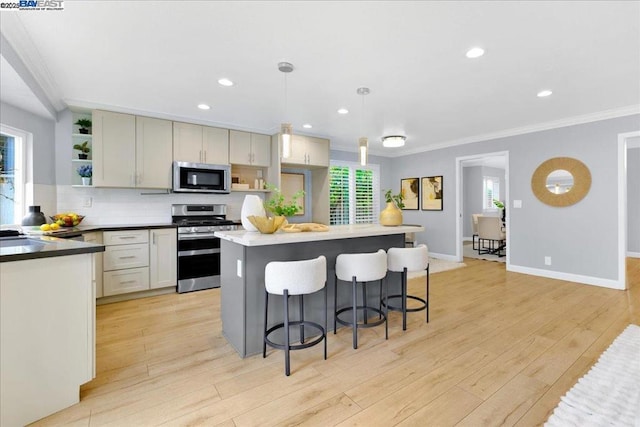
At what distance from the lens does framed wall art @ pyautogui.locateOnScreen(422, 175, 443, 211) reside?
243 inches

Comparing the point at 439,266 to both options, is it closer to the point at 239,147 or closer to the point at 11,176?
the point at 239,147

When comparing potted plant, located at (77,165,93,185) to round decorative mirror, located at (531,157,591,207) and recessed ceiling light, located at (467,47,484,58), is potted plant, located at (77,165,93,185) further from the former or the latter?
round decorative mirror, located at (531,157,591,207)

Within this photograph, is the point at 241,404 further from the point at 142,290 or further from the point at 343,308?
the point at 142,290

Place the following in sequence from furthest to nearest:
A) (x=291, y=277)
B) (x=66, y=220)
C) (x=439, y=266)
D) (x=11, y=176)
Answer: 1. (x=439, y=266)
2. (x=66, y=220)
3. (x=11, y=176)
4. (x=291, y=277)

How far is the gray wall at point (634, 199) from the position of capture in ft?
20.1

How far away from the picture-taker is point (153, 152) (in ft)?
13.0

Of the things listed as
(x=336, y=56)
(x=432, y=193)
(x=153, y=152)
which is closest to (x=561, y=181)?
(x=432, y=193)

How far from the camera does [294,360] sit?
2.20m

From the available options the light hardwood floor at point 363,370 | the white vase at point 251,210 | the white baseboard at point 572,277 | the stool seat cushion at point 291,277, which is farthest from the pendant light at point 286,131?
the white baseboard at point 572,277

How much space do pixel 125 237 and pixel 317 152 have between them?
320cm

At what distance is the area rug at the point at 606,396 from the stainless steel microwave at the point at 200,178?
424 cm

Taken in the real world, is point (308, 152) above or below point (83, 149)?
above

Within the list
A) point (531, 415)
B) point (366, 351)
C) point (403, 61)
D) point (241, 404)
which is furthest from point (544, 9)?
point (241, 404)

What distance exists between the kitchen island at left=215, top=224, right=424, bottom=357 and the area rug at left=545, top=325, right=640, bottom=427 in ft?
5.32
